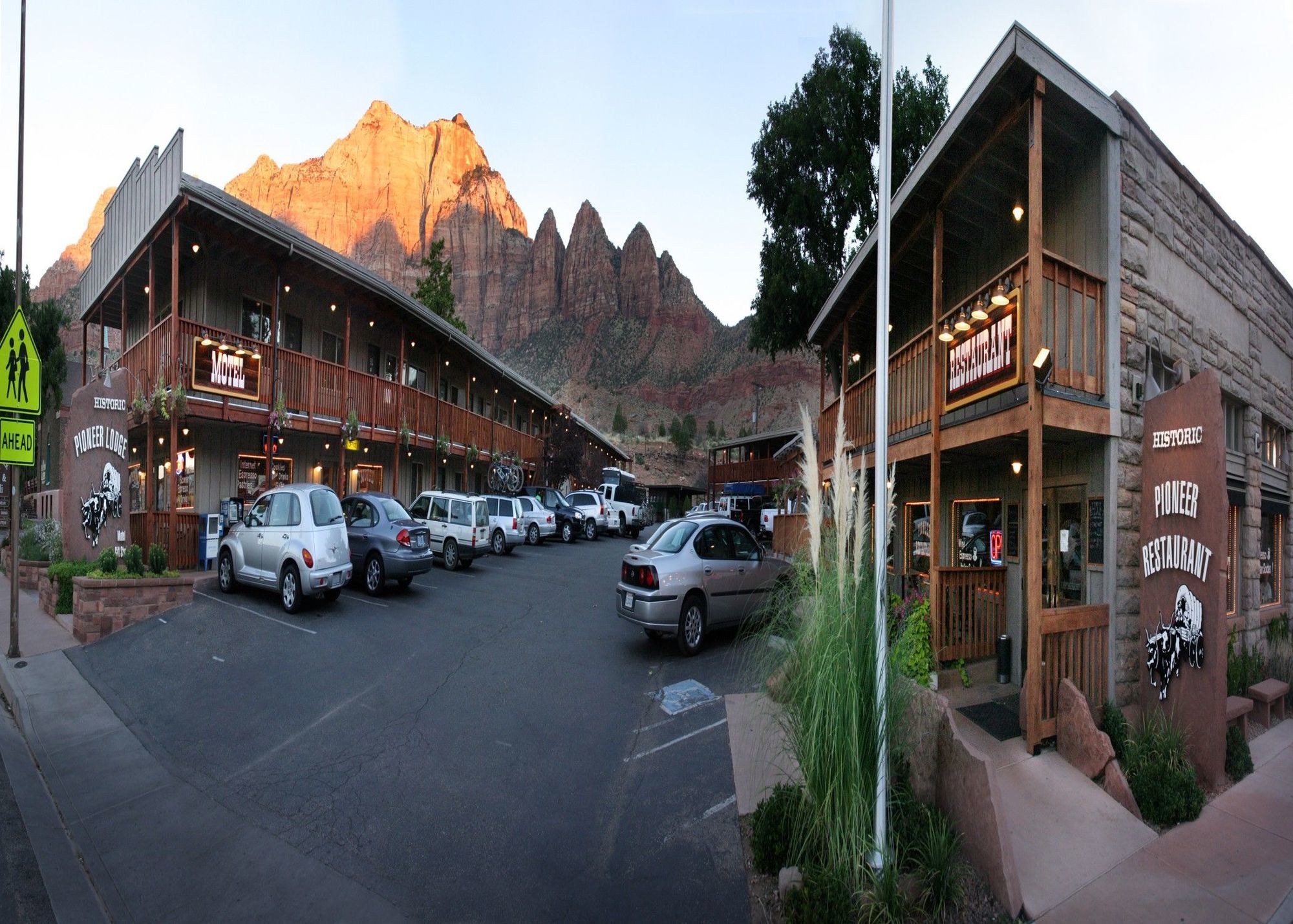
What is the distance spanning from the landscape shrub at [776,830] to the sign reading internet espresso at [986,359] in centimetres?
421

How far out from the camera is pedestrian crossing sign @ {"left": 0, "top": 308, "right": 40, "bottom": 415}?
7949 mm

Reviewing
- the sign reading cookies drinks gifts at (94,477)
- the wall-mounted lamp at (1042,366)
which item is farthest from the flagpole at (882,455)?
the sign reading cookies drinks gifts at (94,477)

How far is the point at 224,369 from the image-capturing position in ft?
43.3

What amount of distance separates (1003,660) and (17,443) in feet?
40.3

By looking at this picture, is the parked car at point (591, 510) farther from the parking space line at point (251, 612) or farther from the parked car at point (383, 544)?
the parking space line at point (251, 612)

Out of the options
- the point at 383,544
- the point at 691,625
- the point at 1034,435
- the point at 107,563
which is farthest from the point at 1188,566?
the point at 107,563

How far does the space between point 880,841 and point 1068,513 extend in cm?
518

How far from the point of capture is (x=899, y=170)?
19391mm

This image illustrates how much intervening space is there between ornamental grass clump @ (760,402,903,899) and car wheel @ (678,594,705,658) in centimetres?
457

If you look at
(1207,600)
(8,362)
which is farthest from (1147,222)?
(8,362)

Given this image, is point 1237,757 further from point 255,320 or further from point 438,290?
point 438,290

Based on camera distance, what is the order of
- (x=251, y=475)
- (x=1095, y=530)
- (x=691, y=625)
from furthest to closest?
(x=251, y=475) → (x=691, y=625) → (x=1095, y=530)

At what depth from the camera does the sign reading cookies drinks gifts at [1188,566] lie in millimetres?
5156

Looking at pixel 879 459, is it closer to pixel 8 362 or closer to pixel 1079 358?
pixel 1079 358
